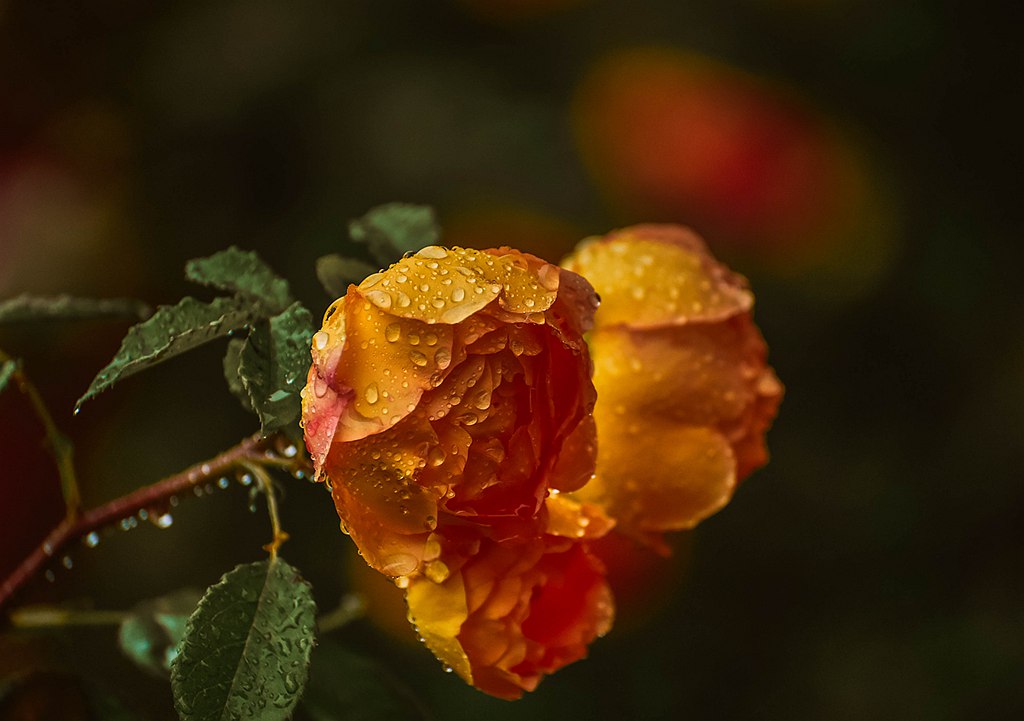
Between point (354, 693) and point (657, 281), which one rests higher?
point (657, 281)

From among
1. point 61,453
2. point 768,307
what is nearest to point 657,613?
point 768,307

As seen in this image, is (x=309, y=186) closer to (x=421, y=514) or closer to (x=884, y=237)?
(x=884, y=237)

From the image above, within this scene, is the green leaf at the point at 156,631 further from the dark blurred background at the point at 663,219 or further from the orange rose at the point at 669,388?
the dark blurred background at the point at 663,219

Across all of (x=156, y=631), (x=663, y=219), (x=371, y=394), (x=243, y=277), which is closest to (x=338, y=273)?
(x=243, y=277)

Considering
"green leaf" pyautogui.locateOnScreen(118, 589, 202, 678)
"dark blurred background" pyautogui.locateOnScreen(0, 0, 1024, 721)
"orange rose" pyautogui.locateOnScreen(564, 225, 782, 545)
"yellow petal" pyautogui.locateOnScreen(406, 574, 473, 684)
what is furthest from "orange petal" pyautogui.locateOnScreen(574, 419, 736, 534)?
"dark blurred background" pyautogui.locateOnScreen(0, 0, 1024, 721)

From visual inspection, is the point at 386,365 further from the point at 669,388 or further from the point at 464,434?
the point at 669,388

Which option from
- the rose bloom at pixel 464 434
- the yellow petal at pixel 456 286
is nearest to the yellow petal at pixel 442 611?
the rose bloom at pixel 464 434

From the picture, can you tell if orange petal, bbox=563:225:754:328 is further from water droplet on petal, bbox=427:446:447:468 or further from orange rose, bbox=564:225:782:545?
water droplet on petal, bbox=427:446:447:468
